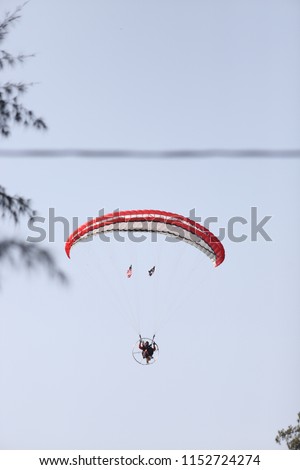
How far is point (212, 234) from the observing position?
77.5 feet

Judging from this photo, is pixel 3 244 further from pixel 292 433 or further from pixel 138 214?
pixel 292 433

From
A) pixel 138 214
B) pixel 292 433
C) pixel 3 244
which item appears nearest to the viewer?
pixel 3 244

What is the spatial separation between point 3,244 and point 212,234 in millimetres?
17026

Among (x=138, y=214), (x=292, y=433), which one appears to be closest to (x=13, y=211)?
(x=138, y=214)

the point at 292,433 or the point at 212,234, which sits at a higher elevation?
the point at 212,234
